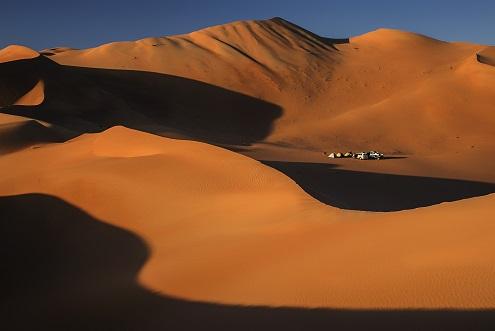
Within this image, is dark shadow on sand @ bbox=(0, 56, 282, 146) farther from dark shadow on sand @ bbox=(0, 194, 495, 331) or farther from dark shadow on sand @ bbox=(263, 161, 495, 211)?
dark shadow on sand @ bbox=(0, 194, 495, 331)

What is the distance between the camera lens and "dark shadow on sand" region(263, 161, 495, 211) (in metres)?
11.4

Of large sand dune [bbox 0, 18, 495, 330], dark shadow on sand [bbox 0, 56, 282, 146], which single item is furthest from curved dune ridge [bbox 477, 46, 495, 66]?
dark shadow on sand [bbox 0, 56, 282, 146]

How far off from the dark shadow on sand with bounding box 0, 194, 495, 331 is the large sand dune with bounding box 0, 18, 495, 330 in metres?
0.02

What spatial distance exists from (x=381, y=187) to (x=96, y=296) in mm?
8888

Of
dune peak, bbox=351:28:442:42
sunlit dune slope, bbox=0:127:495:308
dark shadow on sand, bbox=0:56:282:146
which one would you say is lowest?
sunlit dune slope, bbox=0:127:495:308

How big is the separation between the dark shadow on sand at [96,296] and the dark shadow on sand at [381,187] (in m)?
4.56

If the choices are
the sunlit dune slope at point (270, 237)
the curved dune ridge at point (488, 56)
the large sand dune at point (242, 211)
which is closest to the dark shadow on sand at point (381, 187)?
the large sand dune at point (242, 211)

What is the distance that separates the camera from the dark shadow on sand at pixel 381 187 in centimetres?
1140

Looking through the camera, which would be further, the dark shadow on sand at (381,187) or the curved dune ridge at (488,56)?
the curved dune ridge at (488,56)

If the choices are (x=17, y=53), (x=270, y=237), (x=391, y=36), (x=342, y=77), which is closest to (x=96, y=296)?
(x=270, y=237)

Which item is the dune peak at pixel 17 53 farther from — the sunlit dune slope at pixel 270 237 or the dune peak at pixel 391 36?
the dune peak at pixel 391 36

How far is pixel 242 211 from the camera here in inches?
311

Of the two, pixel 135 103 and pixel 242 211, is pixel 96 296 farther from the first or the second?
pixel 135 103

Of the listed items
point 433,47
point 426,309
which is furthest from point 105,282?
point 433,47
